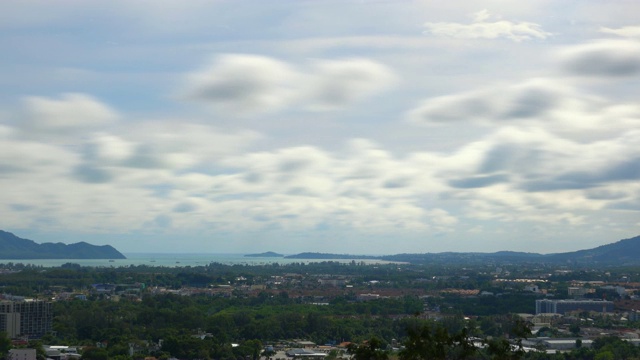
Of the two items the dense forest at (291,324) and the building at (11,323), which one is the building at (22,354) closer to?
the dense forest at (291,324)

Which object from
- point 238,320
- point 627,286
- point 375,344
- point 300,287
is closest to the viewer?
point 375,344

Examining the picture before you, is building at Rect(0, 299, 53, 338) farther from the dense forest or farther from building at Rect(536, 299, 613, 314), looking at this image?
building at Rect(536, 299, 613, 314)

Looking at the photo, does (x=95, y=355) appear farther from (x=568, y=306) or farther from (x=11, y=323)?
(x=568, y=306)

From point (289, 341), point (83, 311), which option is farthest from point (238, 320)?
point (83, 311)

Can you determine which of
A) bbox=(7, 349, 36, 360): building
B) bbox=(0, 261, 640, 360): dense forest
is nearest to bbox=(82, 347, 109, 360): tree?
bbox=(0, 261, 640, 360): dense forest

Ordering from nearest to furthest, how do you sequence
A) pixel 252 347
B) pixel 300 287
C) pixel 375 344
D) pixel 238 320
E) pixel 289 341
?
pixel 375 344, pixel 252 347, pixel 289 341, pixel 238 320, pixel 300 287

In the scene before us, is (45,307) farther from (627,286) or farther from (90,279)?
(627,286)
